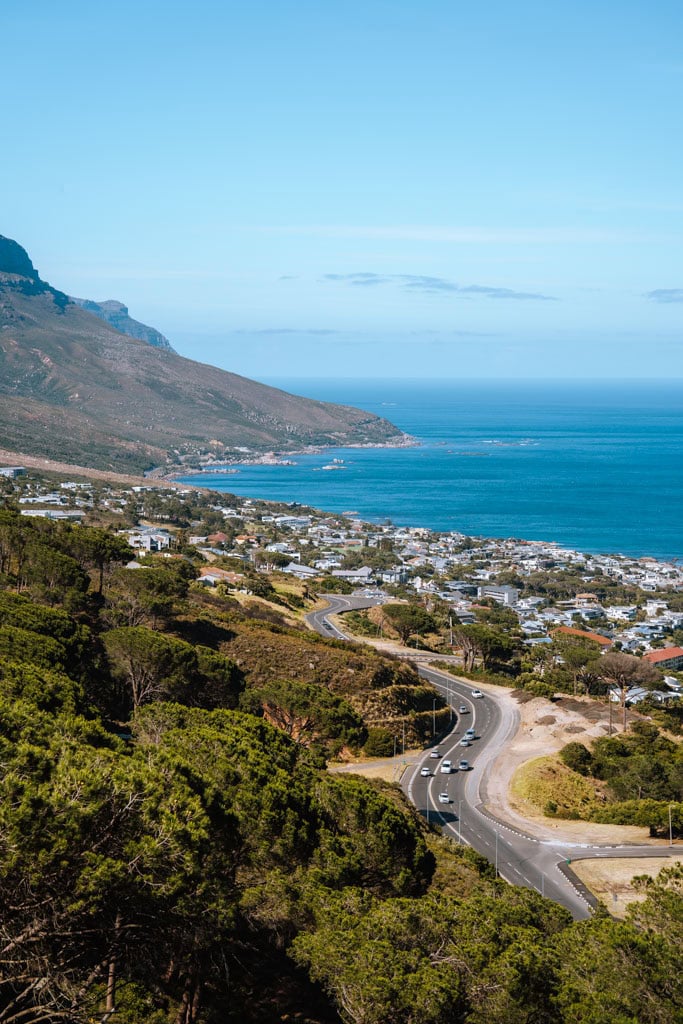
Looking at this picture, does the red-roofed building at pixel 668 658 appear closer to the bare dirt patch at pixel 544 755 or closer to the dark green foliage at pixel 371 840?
the bare dirt patch at pixel 544 755

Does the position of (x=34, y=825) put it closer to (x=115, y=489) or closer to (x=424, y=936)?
(x=424, y=936)

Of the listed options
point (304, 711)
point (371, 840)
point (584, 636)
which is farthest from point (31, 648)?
point (584, 636)

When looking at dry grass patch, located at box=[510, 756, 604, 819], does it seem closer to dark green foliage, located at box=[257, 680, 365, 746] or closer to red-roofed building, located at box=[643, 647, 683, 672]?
dark green foliage, located at box=[257, 680, 365, 746]

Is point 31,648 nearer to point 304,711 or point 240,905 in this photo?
point 240,905

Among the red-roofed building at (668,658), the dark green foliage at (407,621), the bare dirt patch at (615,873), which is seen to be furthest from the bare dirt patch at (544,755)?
the red-roofed building at (668,658)

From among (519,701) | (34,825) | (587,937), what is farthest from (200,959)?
(519,701)
